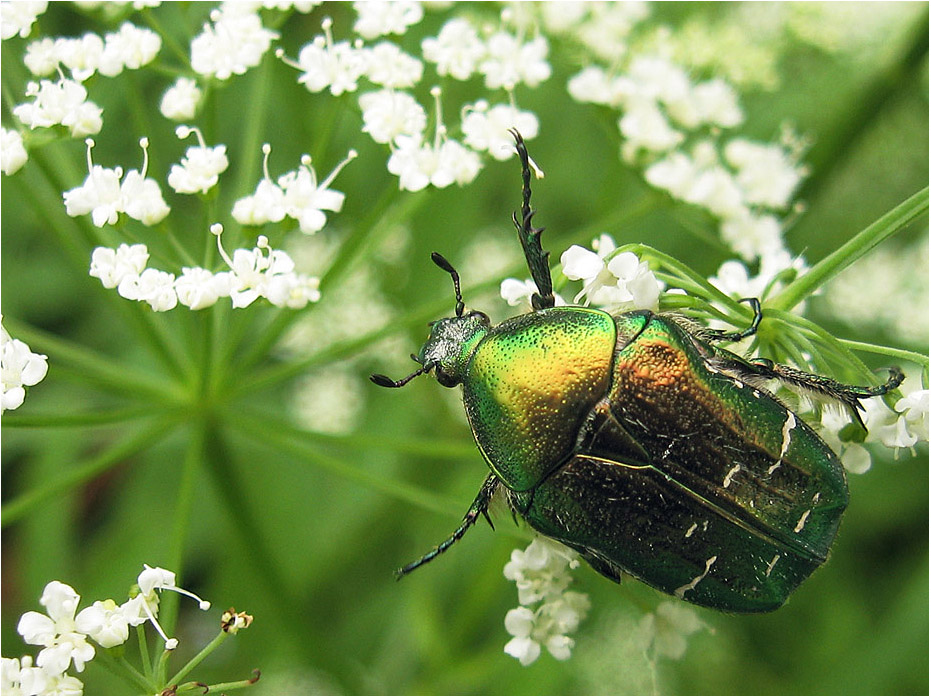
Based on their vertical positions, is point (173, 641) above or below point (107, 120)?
below

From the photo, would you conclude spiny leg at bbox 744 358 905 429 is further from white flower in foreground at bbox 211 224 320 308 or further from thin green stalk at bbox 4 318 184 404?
thin green stalk at bbox 4 318 184 404

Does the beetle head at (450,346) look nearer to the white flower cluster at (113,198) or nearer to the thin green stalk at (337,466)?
the thin green stalk at (337,466)

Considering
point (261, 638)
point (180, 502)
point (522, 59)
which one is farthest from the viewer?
point (261, 638)

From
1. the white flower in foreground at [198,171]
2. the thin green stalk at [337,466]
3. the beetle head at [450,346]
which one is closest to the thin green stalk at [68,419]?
the thin green stalk at [337,466]

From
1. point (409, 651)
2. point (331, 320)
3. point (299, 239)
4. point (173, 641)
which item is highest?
point (299, 239)

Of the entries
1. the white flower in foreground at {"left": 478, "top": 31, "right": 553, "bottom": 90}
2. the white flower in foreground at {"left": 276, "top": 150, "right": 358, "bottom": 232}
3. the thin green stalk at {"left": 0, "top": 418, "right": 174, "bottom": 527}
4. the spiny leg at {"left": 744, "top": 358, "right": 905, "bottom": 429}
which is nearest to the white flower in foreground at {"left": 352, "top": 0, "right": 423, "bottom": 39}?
the white flower in foreground at {"left": 478, "top": 31, "right": 553, "bottom": 90}

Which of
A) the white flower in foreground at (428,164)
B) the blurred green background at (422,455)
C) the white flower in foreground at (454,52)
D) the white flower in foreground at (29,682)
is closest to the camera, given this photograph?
the white flower in foreground at (29,682)

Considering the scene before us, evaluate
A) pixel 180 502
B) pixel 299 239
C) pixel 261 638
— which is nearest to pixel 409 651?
pixel 261 638

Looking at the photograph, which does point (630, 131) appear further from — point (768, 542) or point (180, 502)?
point (180, 502)
